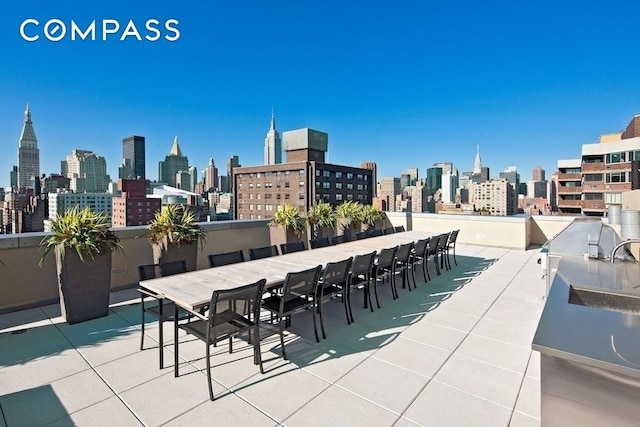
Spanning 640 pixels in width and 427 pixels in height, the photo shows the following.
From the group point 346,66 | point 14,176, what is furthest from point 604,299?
point 14,176

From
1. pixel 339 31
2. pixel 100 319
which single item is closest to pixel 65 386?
pixel 100 319

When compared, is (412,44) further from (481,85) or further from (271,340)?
(271,340)

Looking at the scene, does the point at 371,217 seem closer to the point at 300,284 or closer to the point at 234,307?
the point at 300,284

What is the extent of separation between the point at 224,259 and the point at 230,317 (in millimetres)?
1534

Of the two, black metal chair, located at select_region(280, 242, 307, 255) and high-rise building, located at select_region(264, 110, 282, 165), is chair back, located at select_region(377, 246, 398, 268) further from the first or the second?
high-rise building, located at select_region(264, 110, 282, 165)

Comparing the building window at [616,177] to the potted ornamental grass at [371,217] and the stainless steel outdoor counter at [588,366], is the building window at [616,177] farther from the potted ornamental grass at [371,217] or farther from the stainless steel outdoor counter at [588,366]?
Result: the stainless steel outdoor counter at [588,366]

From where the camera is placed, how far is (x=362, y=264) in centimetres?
389

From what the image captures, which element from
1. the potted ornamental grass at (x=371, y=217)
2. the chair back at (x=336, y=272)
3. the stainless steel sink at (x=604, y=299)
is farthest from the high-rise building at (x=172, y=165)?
the stainless steel sink at (x=604, y=299)

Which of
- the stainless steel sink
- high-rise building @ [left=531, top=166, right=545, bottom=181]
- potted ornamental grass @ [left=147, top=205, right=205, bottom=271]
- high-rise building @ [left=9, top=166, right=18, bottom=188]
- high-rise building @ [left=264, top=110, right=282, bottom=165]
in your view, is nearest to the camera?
the stainless steel sink

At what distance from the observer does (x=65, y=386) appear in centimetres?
241

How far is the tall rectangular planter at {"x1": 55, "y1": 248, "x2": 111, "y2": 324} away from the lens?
3.62 m

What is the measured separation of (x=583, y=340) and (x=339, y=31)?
1550cm

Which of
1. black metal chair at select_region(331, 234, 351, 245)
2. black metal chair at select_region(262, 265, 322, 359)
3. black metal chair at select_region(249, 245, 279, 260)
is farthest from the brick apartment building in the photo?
black metal chair at select_region(262, 265, 322, 359)

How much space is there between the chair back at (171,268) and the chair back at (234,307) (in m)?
1.23
